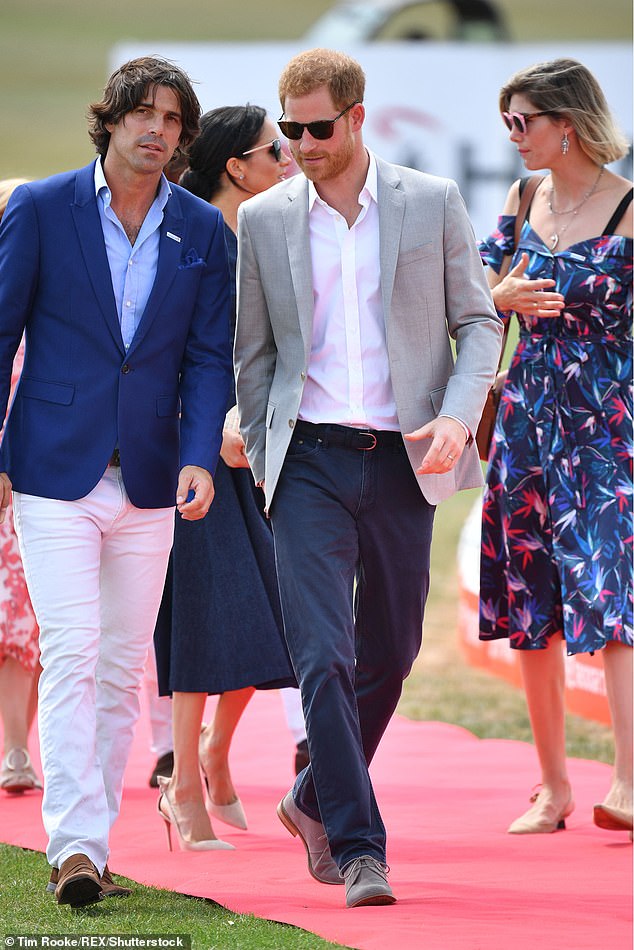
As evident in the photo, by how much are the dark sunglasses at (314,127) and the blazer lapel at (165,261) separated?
0.34m

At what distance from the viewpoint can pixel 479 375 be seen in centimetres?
352

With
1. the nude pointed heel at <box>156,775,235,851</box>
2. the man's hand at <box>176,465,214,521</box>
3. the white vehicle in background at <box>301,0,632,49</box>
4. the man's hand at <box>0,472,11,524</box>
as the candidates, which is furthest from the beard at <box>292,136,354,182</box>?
the white vehicle in background at <box>301,0,632,49</box>

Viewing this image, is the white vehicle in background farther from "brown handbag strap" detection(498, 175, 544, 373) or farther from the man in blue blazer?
the man in blue blazer

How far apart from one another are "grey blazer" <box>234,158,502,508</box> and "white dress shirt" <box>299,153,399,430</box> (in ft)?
0.16

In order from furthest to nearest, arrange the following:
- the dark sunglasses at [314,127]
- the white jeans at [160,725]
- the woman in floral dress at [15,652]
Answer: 1. the white jeans at [160,725]
2. the woman in floral dress at [15,652]
3. the dark sunglasses at [314,127]

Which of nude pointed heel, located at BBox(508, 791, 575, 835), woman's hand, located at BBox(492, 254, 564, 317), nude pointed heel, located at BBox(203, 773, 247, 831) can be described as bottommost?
nude pointed heel, located at BBox(203, 773, 247, 831)

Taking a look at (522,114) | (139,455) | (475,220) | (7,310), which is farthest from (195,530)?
(475,220)

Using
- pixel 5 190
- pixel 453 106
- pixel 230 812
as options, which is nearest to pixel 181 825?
pixel 230 812

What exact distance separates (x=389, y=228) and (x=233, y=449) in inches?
32.1

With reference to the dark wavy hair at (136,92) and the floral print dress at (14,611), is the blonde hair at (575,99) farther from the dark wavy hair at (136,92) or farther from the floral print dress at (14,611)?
the floral print dress at (14,611)

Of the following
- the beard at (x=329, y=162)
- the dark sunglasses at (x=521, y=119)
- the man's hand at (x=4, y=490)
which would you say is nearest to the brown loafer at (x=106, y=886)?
the man's hand at (x=4, y=490)

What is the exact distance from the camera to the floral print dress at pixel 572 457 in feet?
14.7

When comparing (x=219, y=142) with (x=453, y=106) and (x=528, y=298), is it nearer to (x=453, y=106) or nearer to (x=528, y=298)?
(x=528, y=298)

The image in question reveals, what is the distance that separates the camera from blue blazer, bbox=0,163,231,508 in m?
3.53
